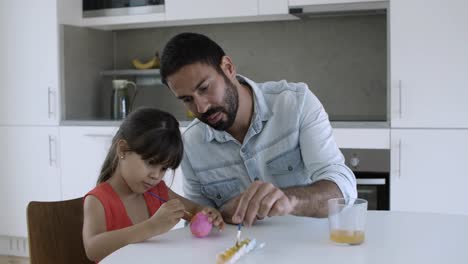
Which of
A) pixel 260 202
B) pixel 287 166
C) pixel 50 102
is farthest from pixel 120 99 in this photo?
pixel 260 202

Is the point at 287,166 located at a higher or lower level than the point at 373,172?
higher

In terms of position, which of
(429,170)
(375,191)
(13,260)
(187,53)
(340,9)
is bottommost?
(13,260)

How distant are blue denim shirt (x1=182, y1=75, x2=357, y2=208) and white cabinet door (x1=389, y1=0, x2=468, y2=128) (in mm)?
1086

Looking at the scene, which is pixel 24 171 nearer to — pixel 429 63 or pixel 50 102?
pixel 50 102

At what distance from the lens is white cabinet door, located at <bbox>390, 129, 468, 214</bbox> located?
2.70 metres

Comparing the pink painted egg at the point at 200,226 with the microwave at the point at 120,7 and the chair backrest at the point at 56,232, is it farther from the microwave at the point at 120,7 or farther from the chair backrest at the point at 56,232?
the microwave at the point at 120,7

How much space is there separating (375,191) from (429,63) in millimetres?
614

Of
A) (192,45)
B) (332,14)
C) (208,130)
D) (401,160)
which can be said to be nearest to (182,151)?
(208,130)

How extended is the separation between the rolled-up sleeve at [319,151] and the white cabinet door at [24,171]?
6.72 ft

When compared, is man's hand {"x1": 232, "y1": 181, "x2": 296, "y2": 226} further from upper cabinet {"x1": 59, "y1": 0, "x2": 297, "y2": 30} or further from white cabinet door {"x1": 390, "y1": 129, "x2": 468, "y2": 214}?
upper cabinet {"x1": 59, "y1": 0, "x2": 297, "y2": 30}

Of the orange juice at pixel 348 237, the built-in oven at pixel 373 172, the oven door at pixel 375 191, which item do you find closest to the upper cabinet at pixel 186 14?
the built-in oven at pixel 373 172

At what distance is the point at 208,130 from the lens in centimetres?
182

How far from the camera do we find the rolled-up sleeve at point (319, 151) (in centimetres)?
161

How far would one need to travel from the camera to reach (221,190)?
71.2 inches
